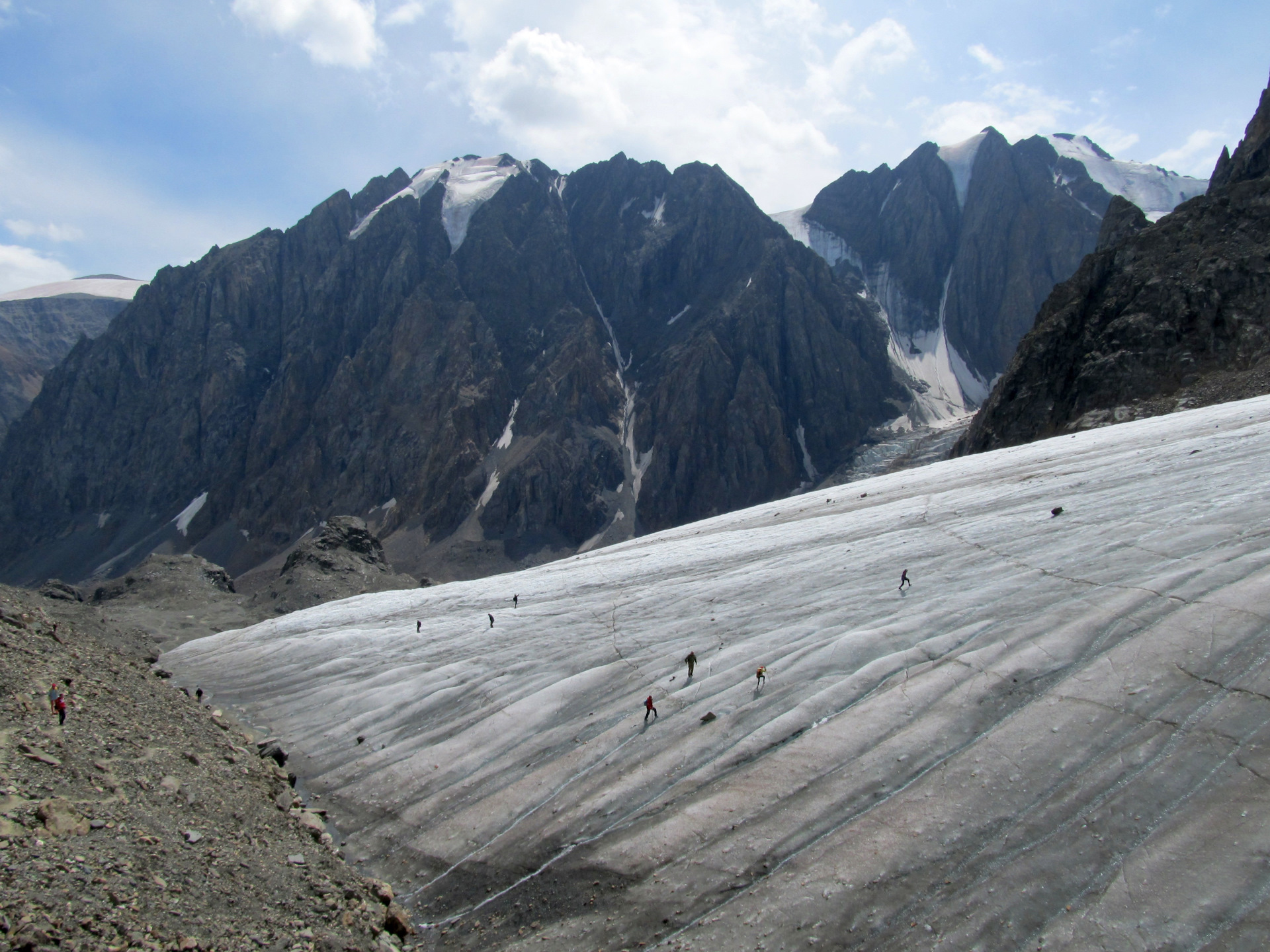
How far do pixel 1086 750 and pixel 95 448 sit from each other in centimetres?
19182

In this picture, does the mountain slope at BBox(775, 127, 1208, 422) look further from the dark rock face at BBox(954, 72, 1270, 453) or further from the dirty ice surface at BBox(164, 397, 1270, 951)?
the dirty ice surface at BBox(164, 397, 1270, 951)

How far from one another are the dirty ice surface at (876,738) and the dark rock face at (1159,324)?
131ft

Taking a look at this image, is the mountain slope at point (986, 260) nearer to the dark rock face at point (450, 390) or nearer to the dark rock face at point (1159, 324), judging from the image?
the dark rock face at point (450, 390)

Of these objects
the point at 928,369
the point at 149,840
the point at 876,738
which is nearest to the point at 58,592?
the point at 149,840

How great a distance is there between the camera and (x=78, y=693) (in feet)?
64.7

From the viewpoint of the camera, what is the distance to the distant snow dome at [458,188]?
172m

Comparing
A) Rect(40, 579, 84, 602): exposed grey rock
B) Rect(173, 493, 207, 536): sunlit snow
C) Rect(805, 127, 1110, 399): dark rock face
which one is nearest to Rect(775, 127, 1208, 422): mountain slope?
Rect(805, 127, 1110, 399): dark rock face

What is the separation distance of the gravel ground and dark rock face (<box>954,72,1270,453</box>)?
63091mm

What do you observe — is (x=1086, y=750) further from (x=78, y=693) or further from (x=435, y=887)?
(x=78, y=693)

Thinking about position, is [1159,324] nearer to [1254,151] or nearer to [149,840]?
[1254,151]

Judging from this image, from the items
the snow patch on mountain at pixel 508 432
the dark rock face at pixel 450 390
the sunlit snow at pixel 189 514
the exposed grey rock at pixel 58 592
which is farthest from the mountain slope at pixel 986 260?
the sunlit snow at pixel 189 514

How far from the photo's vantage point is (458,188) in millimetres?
184125

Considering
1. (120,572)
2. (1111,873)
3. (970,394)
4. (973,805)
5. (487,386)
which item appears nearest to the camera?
(1111,873)

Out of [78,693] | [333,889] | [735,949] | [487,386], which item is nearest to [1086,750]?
[735,949]
